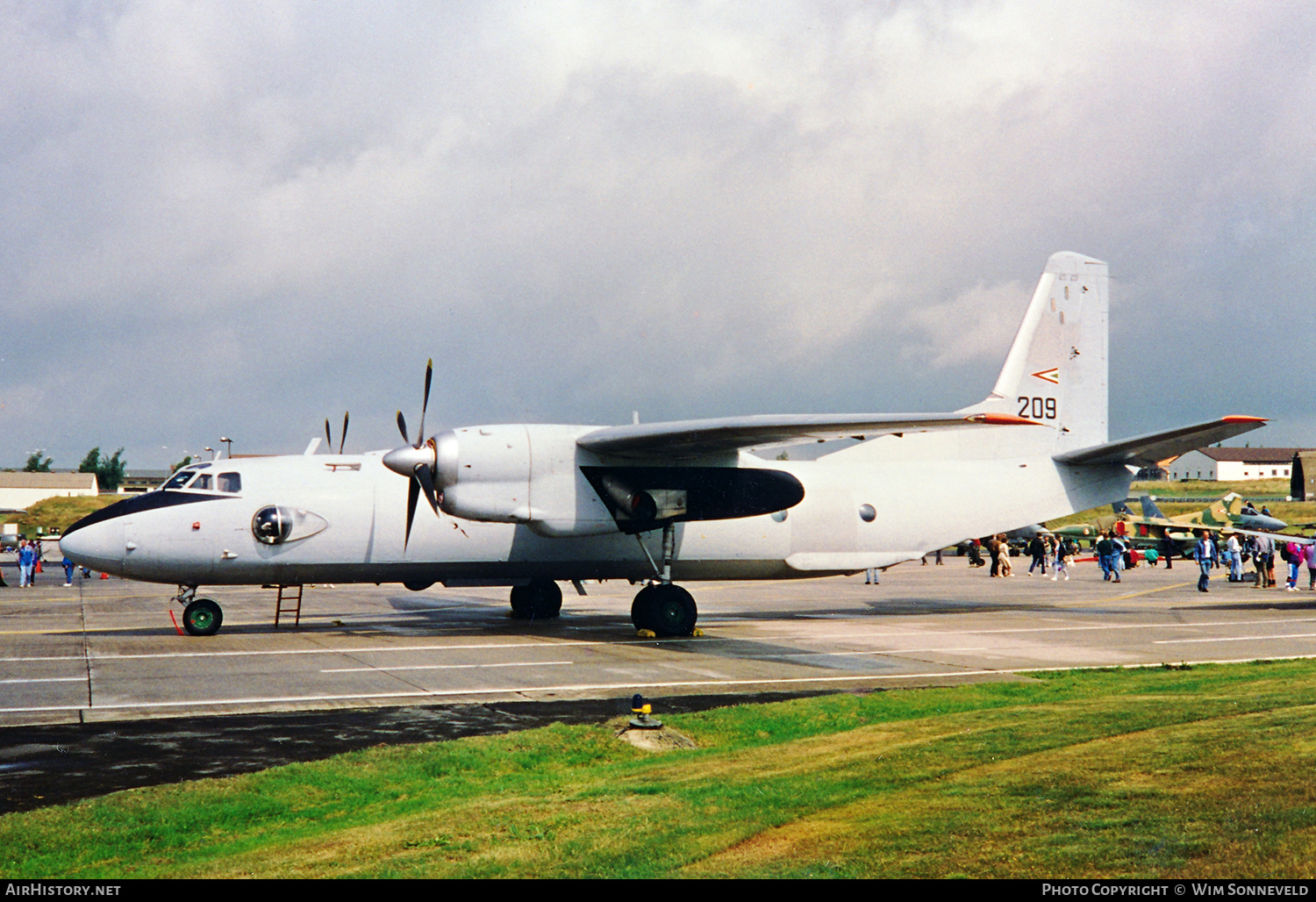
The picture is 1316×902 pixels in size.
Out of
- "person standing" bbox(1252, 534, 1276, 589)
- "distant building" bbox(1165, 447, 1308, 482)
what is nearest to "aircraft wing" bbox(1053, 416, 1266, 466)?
"person standing" bbox(1252, 534, 1276, 589)

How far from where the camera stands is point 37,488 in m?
134

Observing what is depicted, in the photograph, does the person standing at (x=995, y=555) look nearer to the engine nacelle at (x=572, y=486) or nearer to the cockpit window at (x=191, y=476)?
the engine nacelle at (x=572, y=486)

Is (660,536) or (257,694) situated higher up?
(660,536)

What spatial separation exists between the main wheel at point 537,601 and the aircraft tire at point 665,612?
156 inches

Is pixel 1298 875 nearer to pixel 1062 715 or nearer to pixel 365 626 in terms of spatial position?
pixel 1062 715

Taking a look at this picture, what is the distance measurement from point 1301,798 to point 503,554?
17.4 m

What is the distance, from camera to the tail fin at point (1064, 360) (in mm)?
26172

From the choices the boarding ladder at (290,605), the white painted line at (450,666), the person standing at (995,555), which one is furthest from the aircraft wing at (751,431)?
the person standing at (995,555)

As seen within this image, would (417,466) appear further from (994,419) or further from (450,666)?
(994,419)

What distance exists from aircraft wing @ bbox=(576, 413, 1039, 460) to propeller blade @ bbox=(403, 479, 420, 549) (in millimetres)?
3302

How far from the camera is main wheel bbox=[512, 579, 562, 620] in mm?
24812

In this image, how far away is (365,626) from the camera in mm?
23625

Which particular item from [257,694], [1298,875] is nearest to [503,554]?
[257,694]

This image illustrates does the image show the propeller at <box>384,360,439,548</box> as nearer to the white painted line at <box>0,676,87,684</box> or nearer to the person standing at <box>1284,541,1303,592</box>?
the white painted line at <box>0,676,87,684</box>
